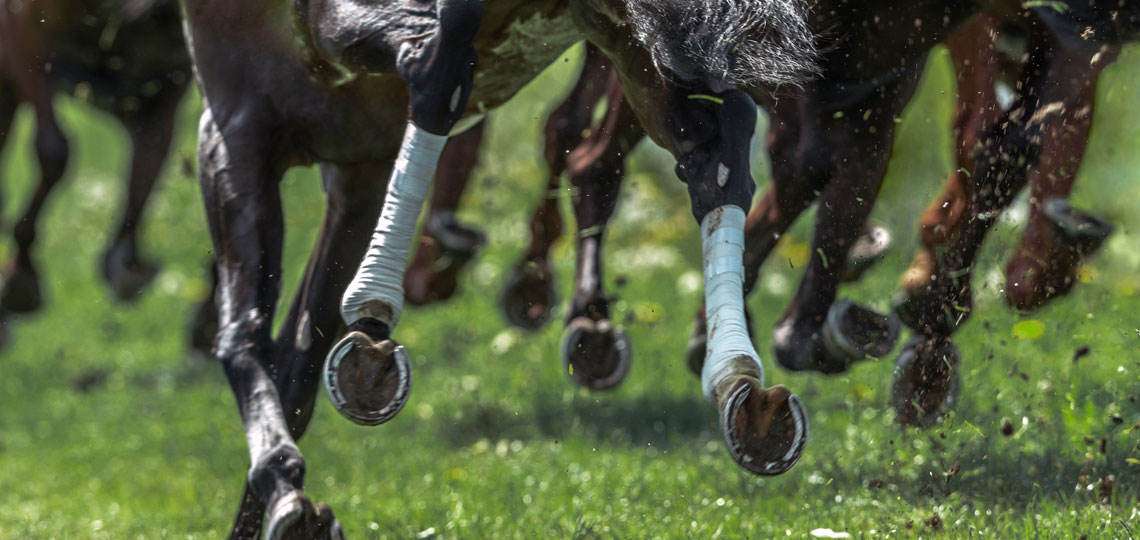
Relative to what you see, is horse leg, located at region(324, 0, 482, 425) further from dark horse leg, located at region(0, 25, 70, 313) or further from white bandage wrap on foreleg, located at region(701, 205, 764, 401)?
dark horse leg, located at region(0, 25, 70, 313)

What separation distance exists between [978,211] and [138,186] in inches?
189

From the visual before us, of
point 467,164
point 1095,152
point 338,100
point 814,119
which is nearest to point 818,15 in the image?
point 814,119

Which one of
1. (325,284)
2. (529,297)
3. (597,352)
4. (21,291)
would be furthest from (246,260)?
(21,291)

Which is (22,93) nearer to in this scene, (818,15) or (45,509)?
(45,509)

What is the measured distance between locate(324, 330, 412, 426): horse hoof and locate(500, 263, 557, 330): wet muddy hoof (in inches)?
107

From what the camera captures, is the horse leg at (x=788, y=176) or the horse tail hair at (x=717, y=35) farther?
the horse leg at (x=788, y=176)

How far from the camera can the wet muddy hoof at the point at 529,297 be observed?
567cm

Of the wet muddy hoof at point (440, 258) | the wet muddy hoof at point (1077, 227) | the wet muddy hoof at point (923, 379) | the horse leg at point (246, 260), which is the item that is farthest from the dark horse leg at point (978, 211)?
the wet muddy hoof at point (440, 258)

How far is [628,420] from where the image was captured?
213 inches

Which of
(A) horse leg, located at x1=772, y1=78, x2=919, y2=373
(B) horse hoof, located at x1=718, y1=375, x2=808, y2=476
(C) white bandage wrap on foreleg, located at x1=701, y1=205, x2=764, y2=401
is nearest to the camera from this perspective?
(B) horse hoof, located at x1=718, y1=375, x2=808, y2=476

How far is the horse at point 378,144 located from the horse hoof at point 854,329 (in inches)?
45.8

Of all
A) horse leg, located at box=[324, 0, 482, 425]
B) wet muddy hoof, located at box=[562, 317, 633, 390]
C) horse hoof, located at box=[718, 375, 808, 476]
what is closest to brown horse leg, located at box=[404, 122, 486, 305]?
wet muddy hoof, located at box=[562, 317, 633, 390]

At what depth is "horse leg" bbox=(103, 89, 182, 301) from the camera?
22.6 feet

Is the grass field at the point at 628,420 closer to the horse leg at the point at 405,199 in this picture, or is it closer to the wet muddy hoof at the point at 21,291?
the wet muddy hoof at the point at 21,291
